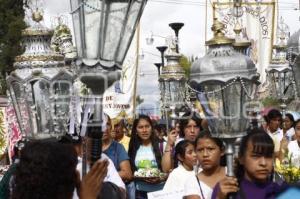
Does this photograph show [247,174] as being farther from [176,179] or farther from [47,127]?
[176,179]

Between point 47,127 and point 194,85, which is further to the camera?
point 47,127

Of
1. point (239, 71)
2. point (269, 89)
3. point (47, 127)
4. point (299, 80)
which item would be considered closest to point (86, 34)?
point (239, 71)

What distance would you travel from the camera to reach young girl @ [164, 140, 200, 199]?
4652mm

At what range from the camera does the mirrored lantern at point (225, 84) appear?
4008 mm

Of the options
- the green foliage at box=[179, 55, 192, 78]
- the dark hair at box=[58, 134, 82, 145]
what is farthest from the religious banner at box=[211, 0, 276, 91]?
the dark hair at box=[58, 134, 82, 145]

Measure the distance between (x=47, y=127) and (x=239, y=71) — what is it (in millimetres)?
1423

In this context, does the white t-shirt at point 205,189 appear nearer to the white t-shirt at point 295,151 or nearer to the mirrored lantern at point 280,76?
the white t-shirt at point 295,151

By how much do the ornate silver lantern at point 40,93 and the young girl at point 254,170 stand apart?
1307 mm

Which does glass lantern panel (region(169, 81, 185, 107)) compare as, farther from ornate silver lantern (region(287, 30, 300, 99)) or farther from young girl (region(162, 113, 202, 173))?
ornate silver lantern (region(287, 30, 300, 99))

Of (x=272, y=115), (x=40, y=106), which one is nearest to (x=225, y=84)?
(x=40, y=106)

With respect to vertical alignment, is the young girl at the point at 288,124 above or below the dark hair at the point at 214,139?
below

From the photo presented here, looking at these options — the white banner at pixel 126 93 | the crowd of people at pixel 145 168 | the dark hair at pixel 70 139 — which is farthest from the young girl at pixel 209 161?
the white banner at pixel 126 93

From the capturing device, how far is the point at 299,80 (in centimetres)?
441

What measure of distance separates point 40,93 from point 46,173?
6.42 feet
